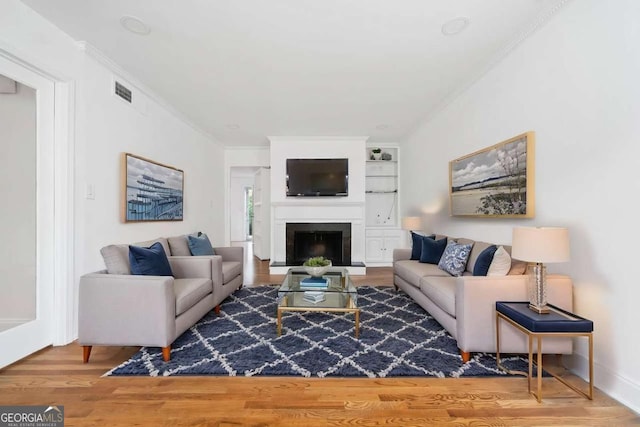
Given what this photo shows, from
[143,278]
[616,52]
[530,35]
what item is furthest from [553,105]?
[143,278]

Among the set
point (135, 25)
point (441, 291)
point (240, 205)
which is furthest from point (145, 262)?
point (240, 205)

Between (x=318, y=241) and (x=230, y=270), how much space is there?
227 cm

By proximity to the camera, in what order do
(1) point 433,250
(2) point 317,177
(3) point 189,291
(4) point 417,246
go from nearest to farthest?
(3) point 189,291 < (1) point 433,250 < (4) point 417,246 < (2) point 317,177

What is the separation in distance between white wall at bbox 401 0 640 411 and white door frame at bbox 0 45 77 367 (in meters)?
3.98

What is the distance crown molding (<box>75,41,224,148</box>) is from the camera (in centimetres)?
256

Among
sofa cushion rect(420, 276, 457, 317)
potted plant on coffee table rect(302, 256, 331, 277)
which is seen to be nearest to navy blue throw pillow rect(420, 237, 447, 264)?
sofa cushion rect(420, 276, 457, 317)

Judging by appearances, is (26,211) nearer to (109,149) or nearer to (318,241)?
(109,149)

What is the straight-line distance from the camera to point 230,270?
11.5ft

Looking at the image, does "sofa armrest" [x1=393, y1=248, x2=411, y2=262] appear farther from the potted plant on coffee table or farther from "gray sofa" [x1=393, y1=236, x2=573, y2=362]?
"gray sofa" [x1=393, y1=236, x2=573, y2=362]

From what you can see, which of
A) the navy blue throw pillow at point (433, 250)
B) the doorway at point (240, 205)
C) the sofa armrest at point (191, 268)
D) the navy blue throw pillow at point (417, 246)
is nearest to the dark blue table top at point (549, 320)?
the navy blue throw pillow at point (433, 250)

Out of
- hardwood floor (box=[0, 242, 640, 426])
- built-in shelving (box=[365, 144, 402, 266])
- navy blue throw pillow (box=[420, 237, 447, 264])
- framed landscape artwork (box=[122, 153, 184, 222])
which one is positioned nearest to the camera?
hardwood floor (box=[0, 242, 640, 426])

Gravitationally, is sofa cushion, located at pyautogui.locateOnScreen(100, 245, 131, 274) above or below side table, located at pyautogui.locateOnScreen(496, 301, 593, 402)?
above

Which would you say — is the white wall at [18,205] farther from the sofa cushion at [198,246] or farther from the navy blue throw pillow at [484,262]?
the navy blue throw pillow at [484,262]

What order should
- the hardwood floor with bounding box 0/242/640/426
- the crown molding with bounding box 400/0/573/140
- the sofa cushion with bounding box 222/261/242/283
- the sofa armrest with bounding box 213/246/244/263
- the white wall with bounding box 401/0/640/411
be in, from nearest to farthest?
the hardwood floor with bounding box 0/242/640/426 < the white wall with bounding box 401/0/640/411 < the crown molding with bounding box 400/0/573/140 < the sofa cushion with bounding box 222/261/242/283 < the sofa armrest with bounding box 213/246/244/263
